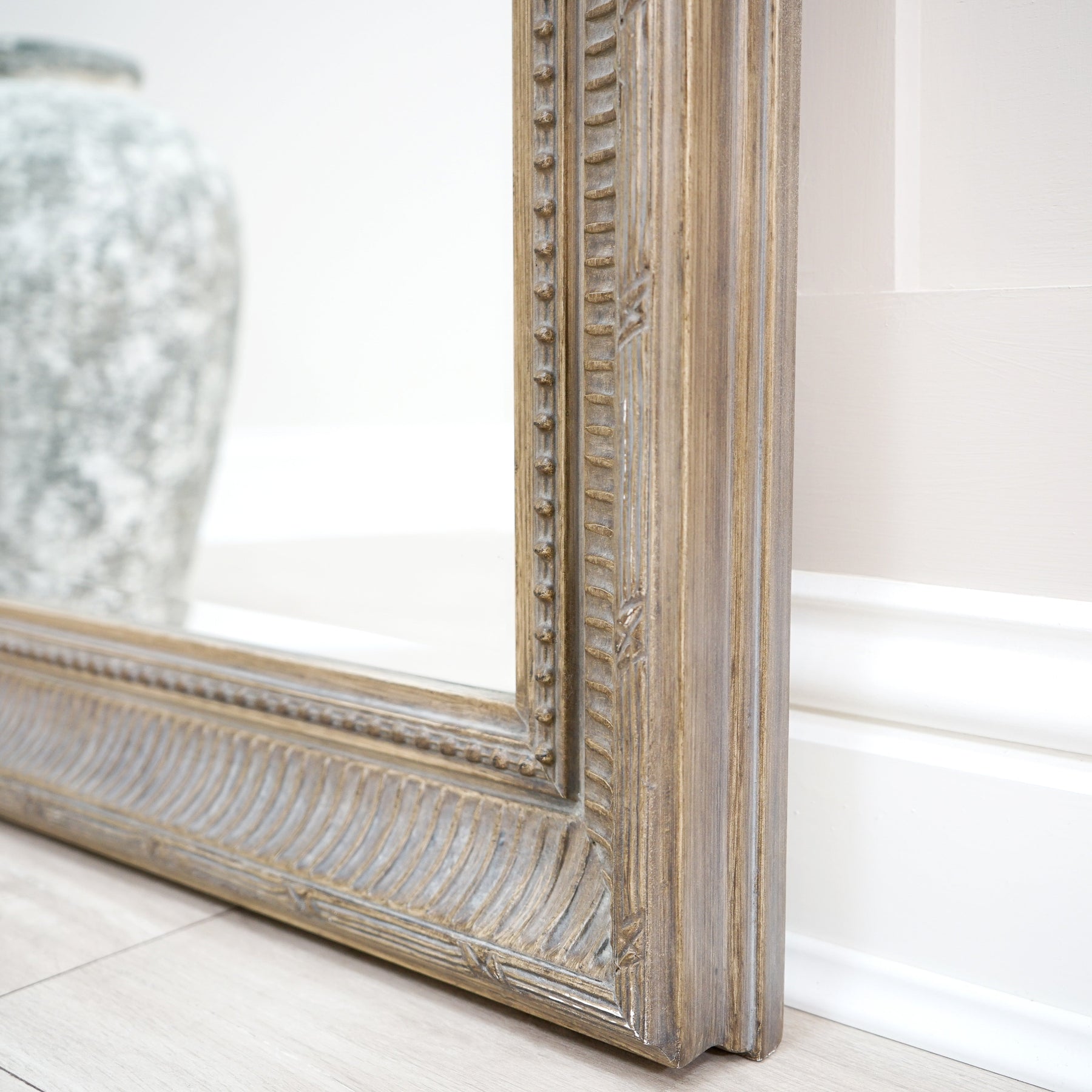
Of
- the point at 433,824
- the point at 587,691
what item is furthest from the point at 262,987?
the point at 587,691

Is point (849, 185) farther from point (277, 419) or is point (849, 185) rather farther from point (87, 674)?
point (87, 674)

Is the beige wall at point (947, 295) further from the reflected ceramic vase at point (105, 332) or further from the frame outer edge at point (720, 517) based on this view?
the reflected ceramic vase at point (105, 332)

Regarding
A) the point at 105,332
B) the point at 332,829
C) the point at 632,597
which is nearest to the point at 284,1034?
the point at 332,829

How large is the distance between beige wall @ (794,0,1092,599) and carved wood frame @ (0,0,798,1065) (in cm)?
5

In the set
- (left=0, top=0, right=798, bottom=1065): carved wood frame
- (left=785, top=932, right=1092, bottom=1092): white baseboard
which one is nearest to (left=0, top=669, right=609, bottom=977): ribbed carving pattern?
(left=0, top=0, right=798, bottom=1065): carved wood frame

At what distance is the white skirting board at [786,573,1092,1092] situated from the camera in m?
0.43

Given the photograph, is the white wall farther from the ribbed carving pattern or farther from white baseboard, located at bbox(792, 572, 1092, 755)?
the ribbed carving pattern

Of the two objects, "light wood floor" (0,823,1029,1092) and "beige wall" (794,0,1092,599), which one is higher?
"beige wall" (794,0,1092,599)

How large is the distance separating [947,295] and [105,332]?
54 centimetres

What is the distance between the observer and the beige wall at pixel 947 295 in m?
0.42

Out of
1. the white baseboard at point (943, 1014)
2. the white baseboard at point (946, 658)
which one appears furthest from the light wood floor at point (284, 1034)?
the white baseboard at point (946, 658)

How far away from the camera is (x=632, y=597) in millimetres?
418

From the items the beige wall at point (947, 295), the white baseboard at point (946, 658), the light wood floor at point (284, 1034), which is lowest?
the light wood floor at point (284, 1034)

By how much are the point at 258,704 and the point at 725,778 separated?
0.88ft
